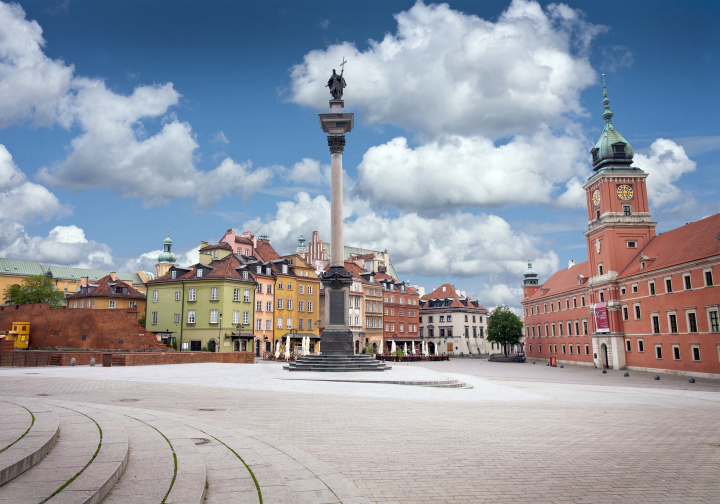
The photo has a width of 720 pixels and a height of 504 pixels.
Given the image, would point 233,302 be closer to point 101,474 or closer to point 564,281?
point 564,281

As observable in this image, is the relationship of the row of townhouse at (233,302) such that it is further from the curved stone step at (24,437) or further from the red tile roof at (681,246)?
the curved stone step at (24,437)

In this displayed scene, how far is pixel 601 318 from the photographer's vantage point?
61531mm

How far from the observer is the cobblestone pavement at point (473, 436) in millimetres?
7152

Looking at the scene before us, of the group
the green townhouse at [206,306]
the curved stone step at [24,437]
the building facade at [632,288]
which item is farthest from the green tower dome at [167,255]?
the curved stone step at [24,437]

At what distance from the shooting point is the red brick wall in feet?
150

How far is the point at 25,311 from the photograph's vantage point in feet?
167

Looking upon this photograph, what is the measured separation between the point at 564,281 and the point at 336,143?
6012 cm

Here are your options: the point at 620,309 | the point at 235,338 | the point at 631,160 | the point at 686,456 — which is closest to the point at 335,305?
the point at 686,456

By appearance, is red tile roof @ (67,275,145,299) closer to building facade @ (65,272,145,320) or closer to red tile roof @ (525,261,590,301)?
building facade @ (65,272,145,320)

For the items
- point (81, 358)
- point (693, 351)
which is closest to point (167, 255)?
point (81, 358)

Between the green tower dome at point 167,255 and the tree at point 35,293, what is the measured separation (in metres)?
34.1

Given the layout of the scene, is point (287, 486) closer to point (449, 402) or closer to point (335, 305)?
point (449, 402)

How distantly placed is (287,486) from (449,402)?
11.9m

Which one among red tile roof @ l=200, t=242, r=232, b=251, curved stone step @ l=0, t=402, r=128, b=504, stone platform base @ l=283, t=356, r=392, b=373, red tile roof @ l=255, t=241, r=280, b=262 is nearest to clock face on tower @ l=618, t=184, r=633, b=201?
stone platform base @ l=283, t=356, r=392, b=373
